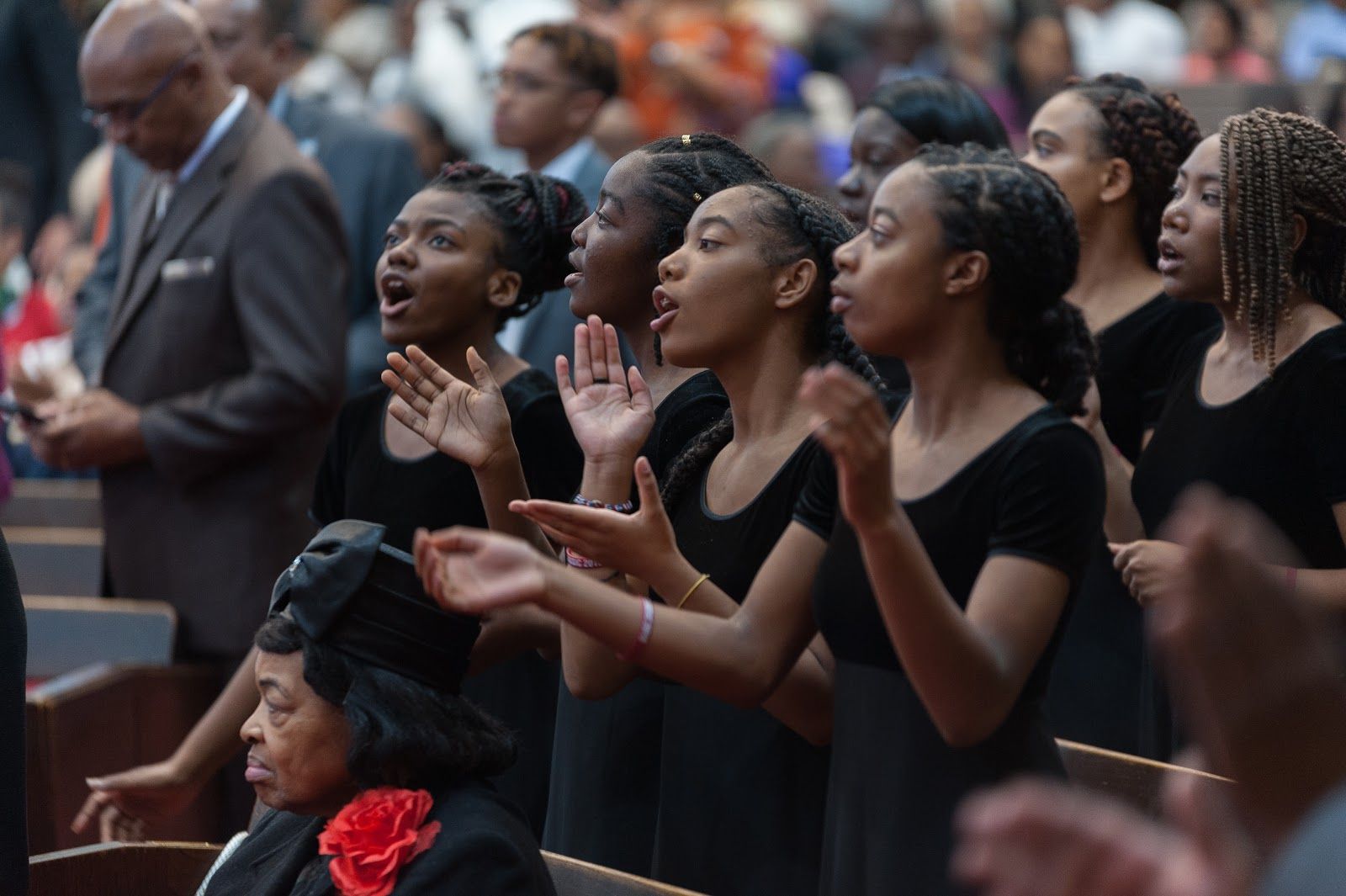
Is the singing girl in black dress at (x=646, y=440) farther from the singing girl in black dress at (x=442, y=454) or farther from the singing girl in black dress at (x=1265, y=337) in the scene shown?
the singing girl in black dress at (x=1265, y=337)

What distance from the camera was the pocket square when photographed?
433 cm

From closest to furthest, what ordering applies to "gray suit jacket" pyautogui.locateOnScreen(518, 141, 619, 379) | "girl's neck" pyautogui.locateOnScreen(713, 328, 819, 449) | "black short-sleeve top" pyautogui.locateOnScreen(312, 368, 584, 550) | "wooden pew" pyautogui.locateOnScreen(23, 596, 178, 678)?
"girl's neck" pyautogui.locateOnScreen(713, 328, 819, 449) < "black short-sleeve top" pyautogui.locateOnScreen(312, 368, 584, 550) < "wooden pew" pyautogui.locateOnScreen(23, 596, 178, 678) < "gray suit jacket" pyautogui.locateOnScreen(518, 141, 619, 379)

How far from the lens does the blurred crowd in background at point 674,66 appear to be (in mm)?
7074

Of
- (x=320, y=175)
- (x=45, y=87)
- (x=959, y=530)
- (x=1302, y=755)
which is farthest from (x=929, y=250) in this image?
(x=45, y=87)

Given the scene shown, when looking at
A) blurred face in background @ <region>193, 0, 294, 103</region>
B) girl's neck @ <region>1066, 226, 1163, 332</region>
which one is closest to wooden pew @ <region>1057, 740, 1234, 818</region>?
girl's neck @ <region>1066, 226, 1163, 332</region>

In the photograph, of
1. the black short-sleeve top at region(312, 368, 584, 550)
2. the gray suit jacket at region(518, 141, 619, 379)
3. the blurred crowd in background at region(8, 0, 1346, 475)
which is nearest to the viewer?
the black short-sleeve top at region(312, 368, 584, 550)

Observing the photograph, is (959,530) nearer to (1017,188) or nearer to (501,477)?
(1017,188)

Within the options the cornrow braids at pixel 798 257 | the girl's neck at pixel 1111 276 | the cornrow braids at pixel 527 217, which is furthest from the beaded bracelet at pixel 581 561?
the girl's neck at pixel 1111 276

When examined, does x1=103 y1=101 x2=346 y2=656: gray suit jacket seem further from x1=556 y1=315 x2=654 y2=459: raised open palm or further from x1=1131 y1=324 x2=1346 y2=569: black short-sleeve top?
x1=1131 y1=324 x2=1346 y2=569: black short-sleeve top

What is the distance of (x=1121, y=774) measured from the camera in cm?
265

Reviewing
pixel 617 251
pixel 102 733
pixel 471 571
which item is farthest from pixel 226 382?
pixel 471 571

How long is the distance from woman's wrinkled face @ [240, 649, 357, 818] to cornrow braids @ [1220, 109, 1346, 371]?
154 centimetres

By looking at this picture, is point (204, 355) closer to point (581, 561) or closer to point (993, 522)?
point (581, 561)

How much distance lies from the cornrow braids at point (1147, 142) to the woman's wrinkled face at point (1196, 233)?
608 mm
